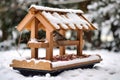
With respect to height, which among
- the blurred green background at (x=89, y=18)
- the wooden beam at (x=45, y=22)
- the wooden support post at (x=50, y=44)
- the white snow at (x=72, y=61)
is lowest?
the white snow at (x=72, y=61)

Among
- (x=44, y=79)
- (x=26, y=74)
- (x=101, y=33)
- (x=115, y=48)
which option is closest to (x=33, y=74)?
(x=26, y=74)

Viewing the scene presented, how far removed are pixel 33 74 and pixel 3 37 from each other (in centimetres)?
1007

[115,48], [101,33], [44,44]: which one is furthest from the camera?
[101,33]

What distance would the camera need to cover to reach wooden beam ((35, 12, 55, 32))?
5.43 metres

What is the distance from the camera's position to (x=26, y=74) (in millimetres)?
5688

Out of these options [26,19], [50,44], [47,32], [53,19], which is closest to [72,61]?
[50,44]

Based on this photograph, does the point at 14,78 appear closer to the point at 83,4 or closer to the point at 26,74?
the point at 26,74

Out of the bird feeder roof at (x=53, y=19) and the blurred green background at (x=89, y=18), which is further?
the blurred green background at (x=89, y=18)

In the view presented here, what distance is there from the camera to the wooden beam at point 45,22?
5.43 m

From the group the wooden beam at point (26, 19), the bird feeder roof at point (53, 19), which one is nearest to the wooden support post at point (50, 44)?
the bird feeder roof at point (53, 19)

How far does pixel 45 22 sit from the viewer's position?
551 centimetres

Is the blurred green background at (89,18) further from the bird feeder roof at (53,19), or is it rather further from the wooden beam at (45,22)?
the wooden beam at (45,22)

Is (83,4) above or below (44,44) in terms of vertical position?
above

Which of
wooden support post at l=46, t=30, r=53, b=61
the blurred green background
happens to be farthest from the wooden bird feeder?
the blurred green background
